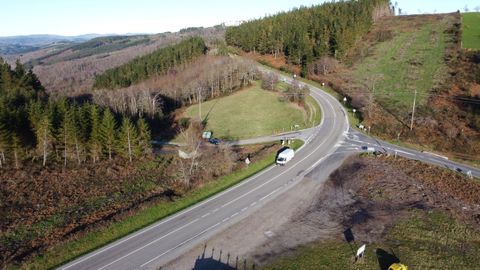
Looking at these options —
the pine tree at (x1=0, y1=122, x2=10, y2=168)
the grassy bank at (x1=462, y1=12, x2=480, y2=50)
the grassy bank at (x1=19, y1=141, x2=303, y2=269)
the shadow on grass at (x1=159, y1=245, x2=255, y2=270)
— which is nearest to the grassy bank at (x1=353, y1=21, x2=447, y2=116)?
the grassy bank at (x1=462, y1=12, x2=480, y2=50)

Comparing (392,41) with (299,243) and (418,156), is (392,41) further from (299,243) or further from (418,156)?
(299,243)

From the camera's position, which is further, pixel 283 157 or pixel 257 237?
pixel 283 157

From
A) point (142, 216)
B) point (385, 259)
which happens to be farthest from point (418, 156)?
point (142, 216)

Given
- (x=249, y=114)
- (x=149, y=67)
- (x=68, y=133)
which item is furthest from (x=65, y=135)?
(x=149, y=67)

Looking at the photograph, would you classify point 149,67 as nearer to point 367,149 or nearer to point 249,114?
point 249,114

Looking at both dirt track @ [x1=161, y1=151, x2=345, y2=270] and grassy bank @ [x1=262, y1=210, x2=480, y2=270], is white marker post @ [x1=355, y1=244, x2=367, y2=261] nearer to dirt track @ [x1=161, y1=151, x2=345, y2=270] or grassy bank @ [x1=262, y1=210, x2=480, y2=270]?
grassy bank @ [x1=262, y1=210, x2=480, y2=270]

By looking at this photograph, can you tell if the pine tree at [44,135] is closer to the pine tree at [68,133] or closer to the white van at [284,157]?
the pine tree at [68,133]
